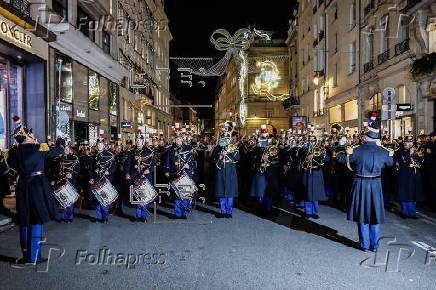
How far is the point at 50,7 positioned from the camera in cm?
1639

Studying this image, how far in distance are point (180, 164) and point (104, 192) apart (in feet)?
6.14

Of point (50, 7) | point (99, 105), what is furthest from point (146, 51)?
point (50, 7)

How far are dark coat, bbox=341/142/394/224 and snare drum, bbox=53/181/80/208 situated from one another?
19.2 feet

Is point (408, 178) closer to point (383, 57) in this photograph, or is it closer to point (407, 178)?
point (407, 178)

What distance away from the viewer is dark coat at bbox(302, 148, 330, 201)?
9.05m

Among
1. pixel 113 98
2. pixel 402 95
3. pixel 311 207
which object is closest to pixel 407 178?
pixel 311 207

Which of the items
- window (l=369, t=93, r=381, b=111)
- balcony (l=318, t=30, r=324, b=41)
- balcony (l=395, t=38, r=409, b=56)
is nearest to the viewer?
balcony (l=395, t=38, r=409, b=56)

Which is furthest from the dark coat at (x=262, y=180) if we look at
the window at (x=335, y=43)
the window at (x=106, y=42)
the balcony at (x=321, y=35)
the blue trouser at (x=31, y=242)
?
the balcony at (x=321, y=35)

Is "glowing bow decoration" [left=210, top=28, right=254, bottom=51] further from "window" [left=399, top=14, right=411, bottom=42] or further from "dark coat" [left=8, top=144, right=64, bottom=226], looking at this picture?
"dark coat" [left=8, top=144, right=64, bottom=226]

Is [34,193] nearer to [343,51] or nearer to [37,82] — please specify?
[37,82]

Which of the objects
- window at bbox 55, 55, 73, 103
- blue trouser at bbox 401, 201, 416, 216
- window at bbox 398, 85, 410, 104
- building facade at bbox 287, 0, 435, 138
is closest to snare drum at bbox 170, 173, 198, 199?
blue trouser at bbox 401, 201, 416, 216

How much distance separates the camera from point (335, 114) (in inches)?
1227

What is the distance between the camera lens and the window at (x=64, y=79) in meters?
17.3

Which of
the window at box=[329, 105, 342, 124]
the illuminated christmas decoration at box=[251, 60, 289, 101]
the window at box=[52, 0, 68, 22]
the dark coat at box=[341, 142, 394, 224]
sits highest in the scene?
the illuminated christmas decoration at box=[251, 60, 289, 101]
